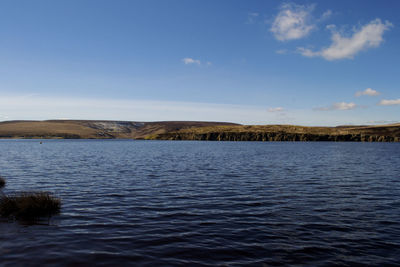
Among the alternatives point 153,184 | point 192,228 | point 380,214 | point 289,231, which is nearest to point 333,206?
point 380,214

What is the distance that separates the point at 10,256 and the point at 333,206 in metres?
17.6

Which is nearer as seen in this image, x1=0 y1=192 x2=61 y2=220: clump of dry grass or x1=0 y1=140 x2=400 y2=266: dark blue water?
x1=0 y1=140 x2=400 y2=266: dark blue water

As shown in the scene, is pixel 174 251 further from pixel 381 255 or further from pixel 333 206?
pixel 333 206

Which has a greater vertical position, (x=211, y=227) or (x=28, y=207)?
(x=28, y=207)

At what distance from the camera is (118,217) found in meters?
15.4

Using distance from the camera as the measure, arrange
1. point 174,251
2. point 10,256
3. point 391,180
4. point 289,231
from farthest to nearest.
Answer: point 391,180
point 289,231
point 174,251
point 10,256

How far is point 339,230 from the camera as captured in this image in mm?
13492

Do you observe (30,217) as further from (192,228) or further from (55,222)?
(192,228)

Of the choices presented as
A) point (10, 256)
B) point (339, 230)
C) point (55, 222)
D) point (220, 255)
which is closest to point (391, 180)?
point (339, 230)

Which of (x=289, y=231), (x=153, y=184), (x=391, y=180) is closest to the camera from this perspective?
(x=289, y=231)

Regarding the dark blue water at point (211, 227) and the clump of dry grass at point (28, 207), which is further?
the clump of dry grass at point (28, 207)

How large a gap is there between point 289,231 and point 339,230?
2499 millimetres

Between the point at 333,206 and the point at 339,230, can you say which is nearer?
the point at 339,230

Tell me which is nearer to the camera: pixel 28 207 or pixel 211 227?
pixel 211 227
